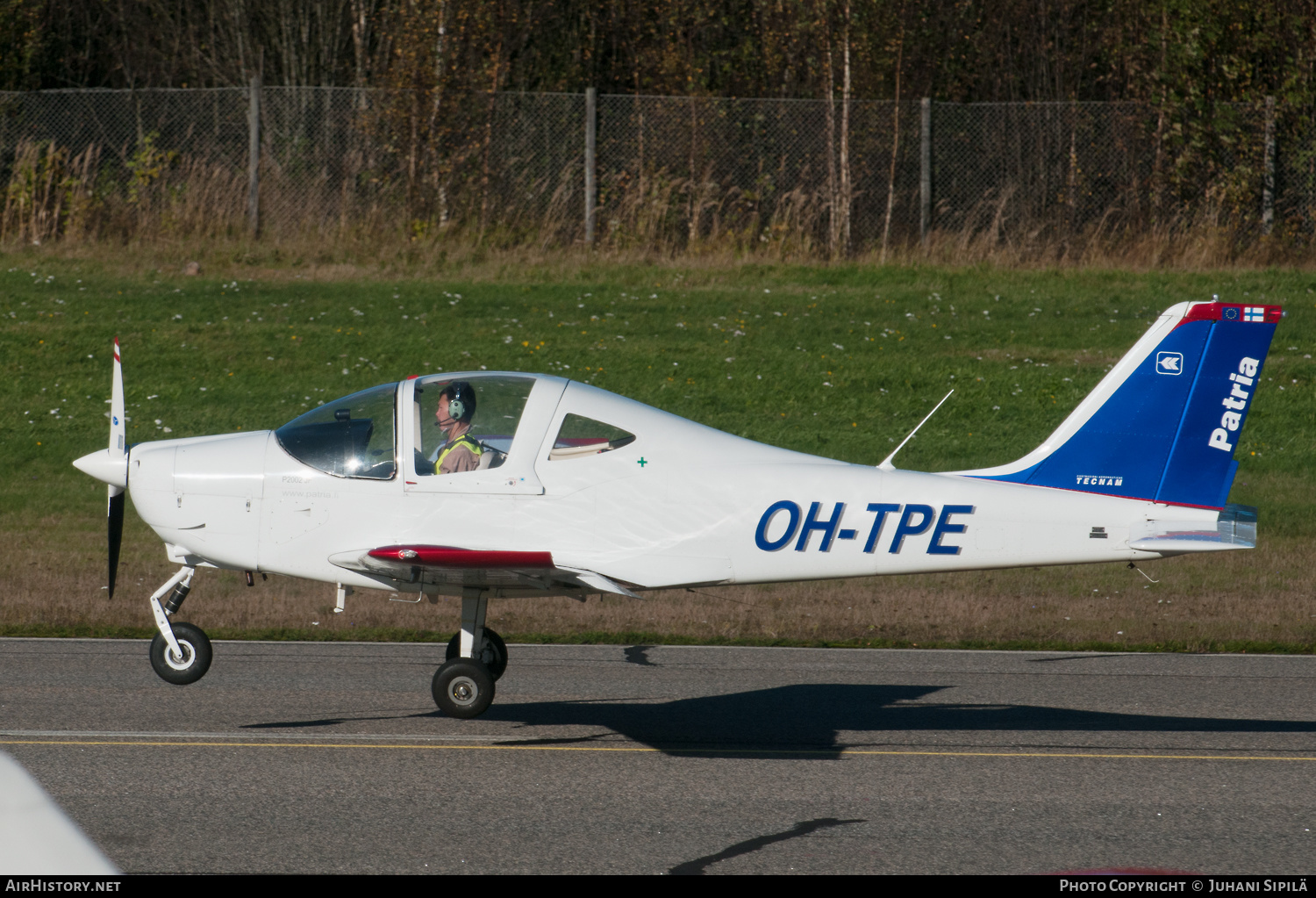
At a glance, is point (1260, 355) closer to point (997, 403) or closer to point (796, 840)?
point (796, 840)

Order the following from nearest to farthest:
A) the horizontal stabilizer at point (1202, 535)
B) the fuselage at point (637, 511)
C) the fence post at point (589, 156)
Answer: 1. the horizontal stabilizer at point (1202, 535)
2. the fuselage at point (637, 511)
3. the fence post at point (589, 156)

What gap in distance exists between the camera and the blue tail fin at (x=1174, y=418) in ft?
26.0

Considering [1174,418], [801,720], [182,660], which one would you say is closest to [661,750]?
[801,720]

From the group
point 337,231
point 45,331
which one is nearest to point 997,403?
point 337,231

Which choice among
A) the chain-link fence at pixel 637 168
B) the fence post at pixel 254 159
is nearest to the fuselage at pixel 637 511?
the chain-link fence at pixel 637 168

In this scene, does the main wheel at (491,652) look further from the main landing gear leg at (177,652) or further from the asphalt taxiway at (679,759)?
the main landing gear leg at (177,652)

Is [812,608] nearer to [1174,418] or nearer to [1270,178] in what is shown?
[1174,418]

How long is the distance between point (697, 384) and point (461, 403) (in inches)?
384

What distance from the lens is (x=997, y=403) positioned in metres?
17.2

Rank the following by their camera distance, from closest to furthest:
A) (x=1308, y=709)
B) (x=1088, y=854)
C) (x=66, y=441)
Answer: (x=1088, y=854)
(x=1308, y=709)
(x=66, y=441)

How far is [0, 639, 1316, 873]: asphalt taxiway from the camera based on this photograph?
626cm

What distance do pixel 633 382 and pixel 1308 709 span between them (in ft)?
32.9

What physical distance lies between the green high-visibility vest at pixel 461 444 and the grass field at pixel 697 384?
3.69m

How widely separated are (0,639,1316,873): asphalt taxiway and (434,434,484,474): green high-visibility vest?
5.50ft
